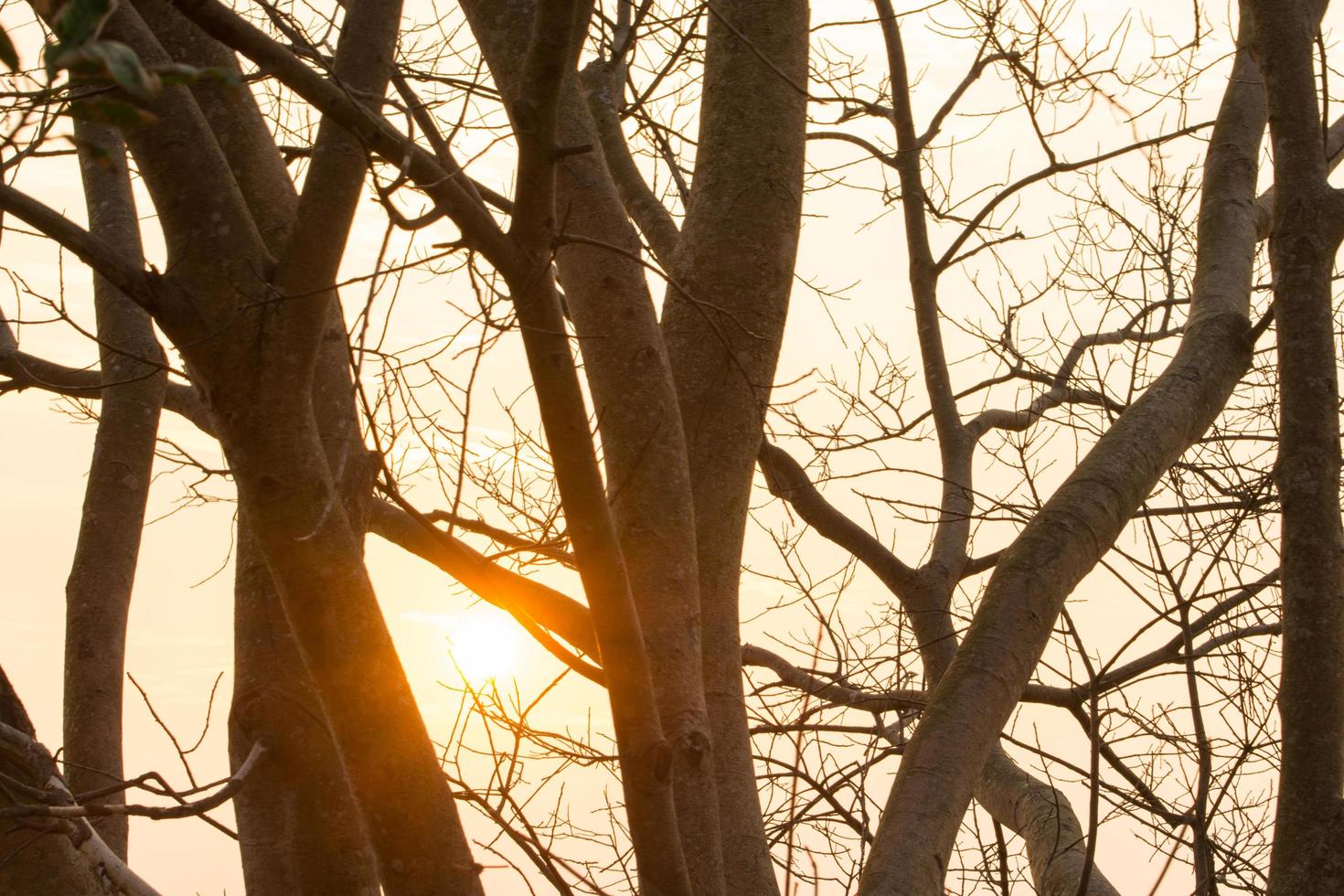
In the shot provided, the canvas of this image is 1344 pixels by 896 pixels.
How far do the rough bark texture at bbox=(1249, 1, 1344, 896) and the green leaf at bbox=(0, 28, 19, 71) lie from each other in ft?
7.15

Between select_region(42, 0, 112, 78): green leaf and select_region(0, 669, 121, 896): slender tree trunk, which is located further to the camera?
select_region(0, 669, 121, 896): slender tree trunk

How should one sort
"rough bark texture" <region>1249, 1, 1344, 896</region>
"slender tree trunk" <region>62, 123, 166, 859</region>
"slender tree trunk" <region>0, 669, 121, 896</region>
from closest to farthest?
"slender tree trunk" <region>0, 669, 121, 896</region>, "rough bark texture" <region>1249, 1, 1344, 896</region>, "slender tree trunk" <region>62, 123, 166, 859</region>

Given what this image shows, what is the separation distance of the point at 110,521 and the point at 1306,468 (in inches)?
121

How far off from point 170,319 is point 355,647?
0.54 m

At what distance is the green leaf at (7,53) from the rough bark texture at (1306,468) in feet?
7.15

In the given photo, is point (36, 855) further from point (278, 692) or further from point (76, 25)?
point (76, 25)

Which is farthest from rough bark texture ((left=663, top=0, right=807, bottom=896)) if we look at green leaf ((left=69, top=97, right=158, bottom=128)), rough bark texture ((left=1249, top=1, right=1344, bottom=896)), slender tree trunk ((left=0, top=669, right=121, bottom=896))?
green leaf ((left=69, top=97, right=158, bottom=128))

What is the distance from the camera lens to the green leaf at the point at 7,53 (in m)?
0.63

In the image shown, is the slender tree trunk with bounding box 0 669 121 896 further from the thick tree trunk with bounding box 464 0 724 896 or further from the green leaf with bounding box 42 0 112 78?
the green leaf with bounding box 42 0 112 78

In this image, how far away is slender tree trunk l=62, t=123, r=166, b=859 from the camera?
320cm

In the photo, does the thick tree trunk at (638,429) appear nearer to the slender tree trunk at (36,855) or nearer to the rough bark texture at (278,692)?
the rough bark texture at (278,692)

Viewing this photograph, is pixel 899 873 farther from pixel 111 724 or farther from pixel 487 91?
pixel 111 724

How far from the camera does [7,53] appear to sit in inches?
25.0

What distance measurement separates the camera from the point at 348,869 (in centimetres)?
198
